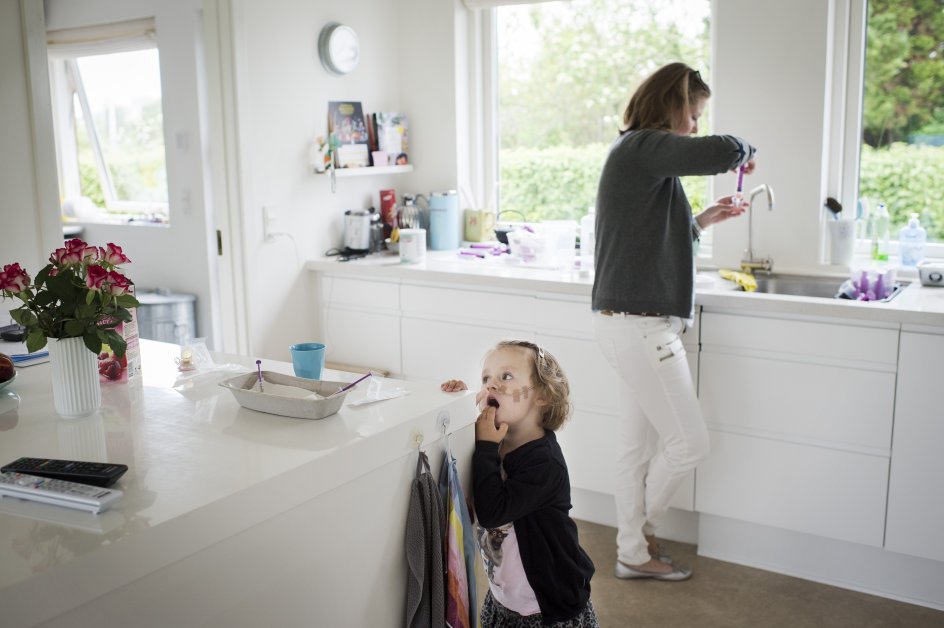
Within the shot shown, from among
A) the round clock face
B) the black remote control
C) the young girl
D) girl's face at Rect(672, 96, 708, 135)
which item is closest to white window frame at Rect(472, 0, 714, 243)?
the round clock face

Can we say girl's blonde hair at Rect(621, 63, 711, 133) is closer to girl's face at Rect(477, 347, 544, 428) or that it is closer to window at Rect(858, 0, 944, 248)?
window at Rect(858, 0, 944, 248)

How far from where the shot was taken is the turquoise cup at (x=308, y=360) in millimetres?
1950

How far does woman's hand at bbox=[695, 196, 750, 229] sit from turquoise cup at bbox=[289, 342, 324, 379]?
4.97ft

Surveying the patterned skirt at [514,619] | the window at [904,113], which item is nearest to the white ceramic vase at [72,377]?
the patterned skirt at [514,619]

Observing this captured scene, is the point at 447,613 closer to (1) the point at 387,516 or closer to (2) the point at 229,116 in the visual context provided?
(1) the point at 387,516

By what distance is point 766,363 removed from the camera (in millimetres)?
2822

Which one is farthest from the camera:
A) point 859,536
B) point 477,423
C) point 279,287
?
point 279,287

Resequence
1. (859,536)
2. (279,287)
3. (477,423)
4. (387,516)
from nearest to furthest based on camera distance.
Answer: (387,516), (477,423), (859,536), (279,287)

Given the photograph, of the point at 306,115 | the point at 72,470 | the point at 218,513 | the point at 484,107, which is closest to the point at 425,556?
the point at 218,513

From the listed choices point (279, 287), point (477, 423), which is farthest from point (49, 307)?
point (279, 287)

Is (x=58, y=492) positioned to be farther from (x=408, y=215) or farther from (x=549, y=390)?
(x=408, y=215)

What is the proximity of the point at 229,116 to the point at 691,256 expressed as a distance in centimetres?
180

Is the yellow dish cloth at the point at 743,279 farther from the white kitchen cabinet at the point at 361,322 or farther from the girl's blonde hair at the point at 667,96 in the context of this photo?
the white kitchen cabinet at the point at 361,322

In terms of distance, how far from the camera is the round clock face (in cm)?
372
